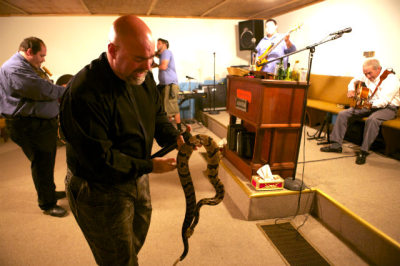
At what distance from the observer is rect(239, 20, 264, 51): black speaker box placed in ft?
19.7

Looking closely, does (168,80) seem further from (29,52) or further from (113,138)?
(113,138)

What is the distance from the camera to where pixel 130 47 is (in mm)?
929

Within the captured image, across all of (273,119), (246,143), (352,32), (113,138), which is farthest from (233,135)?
(352,32)

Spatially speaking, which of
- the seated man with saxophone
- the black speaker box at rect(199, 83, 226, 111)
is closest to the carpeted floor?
the seated man with saxophone

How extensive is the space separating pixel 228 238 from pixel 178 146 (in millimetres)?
1271

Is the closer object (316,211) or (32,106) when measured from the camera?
(32,106)

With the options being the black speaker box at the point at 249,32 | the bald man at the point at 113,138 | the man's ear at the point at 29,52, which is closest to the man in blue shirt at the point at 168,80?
the black speaker box at the point at 249,32

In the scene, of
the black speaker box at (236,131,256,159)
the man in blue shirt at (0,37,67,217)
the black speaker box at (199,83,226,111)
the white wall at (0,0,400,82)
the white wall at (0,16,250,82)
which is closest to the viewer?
the man in blue shirt at (0,37,67,217)

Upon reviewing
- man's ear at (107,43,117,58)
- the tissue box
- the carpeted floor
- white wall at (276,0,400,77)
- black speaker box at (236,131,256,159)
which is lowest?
→ the carpeted floor

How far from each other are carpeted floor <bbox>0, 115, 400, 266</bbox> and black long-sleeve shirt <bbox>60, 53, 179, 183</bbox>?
3.85ft

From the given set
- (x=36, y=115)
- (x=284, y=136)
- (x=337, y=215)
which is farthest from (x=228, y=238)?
(x=36, y=115)

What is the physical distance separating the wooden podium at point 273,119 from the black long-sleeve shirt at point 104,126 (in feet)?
5.01

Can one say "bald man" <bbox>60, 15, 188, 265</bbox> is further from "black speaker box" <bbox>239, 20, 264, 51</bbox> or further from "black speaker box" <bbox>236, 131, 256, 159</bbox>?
"black speaker box" <bbox>239, 20, 264, 51</bbox>

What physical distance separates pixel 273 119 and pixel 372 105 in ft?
6.74
